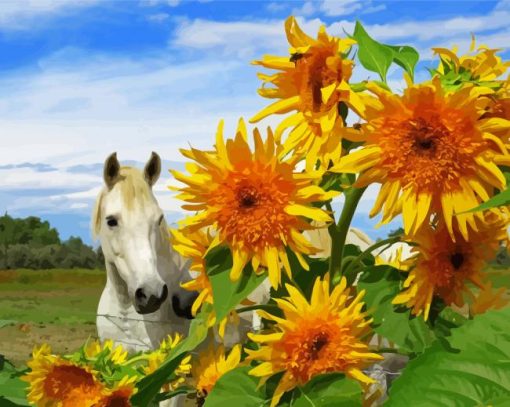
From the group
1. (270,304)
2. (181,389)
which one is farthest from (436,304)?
(181,389)

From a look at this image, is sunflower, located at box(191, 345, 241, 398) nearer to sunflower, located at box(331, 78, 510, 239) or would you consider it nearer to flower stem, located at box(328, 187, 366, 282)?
flower stem, located at box(328, 187, 366, 282)

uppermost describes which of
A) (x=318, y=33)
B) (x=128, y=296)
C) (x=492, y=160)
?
(x=318, y=33)

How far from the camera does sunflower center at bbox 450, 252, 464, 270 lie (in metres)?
0.92

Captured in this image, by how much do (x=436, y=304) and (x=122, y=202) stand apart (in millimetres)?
3387

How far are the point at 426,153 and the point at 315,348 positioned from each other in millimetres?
241

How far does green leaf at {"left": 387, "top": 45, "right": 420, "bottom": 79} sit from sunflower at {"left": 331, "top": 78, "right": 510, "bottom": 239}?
3.8 inches

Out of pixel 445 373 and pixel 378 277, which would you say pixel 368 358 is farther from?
pixel 445 373

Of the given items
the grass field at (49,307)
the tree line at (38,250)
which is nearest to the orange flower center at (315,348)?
the grass field at (49,307)

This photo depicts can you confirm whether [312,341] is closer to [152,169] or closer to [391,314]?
[391,314]

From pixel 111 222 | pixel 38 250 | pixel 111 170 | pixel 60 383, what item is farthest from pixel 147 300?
pixel 38 250

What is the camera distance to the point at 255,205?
0.84 metres

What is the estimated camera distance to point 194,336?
0.93 meters

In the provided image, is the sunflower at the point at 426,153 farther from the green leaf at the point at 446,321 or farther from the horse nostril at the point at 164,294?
the horse nostril at the point at 164,294

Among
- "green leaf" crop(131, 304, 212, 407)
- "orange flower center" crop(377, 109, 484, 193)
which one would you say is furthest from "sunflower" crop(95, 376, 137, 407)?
"orange flower center" crop(377, 109, 484, 193)
